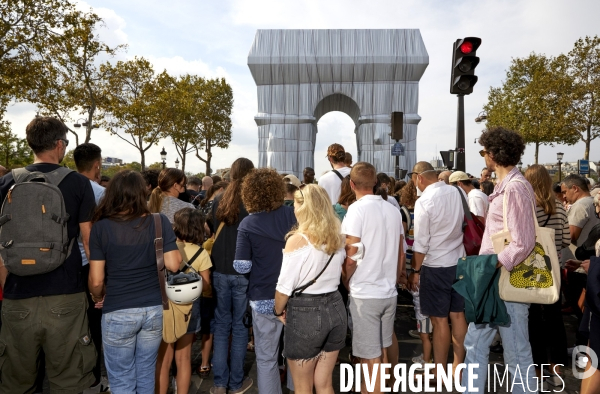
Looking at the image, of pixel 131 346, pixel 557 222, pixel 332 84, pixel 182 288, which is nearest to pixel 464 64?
pixel 557 222

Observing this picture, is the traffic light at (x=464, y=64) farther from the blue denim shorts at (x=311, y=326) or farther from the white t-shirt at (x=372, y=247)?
the blue denim shorts at (x=311, y=326)

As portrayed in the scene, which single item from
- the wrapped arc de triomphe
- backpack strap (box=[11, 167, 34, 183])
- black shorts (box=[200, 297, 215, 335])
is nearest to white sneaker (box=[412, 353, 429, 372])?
black shorts (box=[200, 297, 215, 335])

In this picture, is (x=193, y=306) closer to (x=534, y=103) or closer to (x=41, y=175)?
(x=41, y=175)

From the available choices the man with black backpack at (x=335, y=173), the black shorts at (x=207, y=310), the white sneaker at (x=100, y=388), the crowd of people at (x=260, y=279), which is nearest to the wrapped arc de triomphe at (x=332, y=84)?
the man with black backpack at (x=335, y=173)

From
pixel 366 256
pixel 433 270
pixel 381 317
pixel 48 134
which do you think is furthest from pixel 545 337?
pixel 48 134

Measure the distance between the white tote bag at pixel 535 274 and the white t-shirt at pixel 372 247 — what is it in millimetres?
753

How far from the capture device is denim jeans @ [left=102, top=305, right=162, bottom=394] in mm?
2641

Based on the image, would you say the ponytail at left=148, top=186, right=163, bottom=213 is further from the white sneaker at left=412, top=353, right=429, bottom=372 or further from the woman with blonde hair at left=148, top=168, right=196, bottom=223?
the white sneaker at left=412, top=353, right=429, bottom=372

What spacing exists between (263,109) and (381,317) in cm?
2276

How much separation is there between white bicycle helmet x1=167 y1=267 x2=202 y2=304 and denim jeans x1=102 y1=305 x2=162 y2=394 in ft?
0.38

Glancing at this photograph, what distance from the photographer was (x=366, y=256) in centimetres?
318

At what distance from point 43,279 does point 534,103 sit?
2952 centimetres

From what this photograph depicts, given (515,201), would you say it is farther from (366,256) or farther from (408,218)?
(408,218)

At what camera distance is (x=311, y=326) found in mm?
2641
